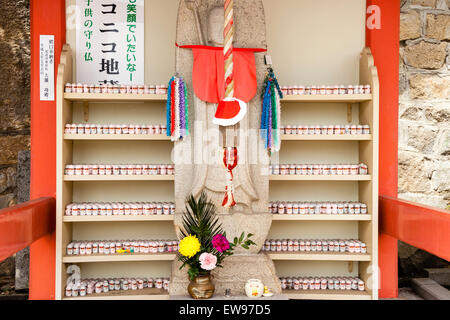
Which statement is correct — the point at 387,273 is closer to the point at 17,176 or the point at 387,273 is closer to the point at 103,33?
the point at 103,33

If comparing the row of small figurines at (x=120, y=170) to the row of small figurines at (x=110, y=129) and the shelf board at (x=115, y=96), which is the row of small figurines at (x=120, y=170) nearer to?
the row of small figurines at (x=110, y=129)

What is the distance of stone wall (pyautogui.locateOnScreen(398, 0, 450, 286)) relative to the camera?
4359 mm

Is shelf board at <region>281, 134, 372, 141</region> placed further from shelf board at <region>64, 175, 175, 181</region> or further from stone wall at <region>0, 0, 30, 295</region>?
stone wall at <region>0, 0, 30, 295</region>

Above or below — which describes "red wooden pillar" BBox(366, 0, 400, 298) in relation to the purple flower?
above

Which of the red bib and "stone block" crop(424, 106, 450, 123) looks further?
"stone block" crop(424, 106, 450, 123)

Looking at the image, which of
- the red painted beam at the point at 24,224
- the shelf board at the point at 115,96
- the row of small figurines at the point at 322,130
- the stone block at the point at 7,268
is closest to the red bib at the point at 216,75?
the shelf board at the point at 115,96

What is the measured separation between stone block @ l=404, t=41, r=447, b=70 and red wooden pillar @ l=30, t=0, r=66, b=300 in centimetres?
343

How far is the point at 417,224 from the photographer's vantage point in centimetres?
324

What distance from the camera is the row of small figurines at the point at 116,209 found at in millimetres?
3779

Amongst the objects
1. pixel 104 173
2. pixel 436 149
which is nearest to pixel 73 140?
pixel 104 173

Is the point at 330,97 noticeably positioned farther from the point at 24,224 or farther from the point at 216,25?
the point at 24,224

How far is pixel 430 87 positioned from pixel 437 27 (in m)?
0.62

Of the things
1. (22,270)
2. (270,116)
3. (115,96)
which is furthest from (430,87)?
(22,270)

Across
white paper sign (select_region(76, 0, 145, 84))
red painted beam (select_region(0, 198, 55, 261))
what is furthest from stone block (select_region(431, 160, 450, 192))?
red painted beam (select_region(0, 198, 55, 261))
